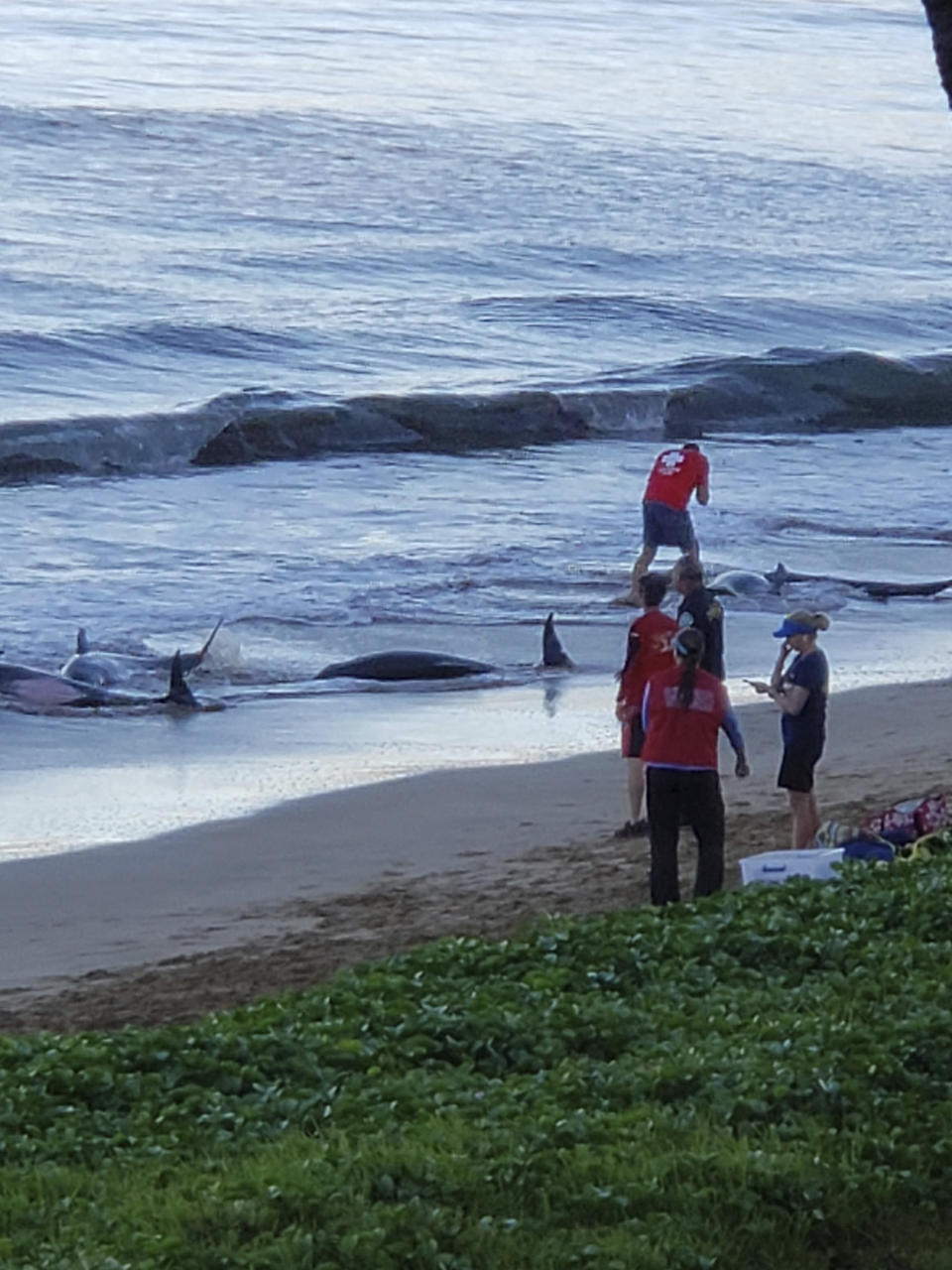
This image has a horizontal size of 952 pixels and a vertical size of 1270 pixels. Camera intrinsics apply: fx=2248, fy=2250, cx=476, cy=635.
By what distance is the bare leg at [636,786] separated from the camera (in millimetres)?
11992

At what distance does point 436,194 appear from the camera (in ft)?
168

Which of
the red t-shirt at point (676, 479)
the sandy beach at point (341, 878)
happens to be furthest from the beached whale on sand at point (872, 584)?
the sandy beach at point (341, 878)

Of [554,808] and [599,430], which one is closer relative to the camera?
[554,808]

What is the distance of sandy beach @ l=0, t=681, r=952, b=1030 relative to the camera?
983 centimetres

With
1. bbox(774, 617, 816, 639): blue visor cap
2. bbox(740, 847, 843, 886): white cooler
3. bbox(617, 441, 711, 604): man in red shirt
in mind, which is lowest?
bbox(740, 847, 843, 886): white cooler

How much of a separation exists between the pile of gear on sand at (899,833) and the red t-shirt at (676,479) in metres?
7.62

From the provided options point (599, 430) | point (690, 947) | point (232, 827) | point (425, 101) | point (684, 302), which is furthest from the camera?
point (425, 101)

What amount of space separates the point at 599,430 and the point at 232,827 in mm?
20126

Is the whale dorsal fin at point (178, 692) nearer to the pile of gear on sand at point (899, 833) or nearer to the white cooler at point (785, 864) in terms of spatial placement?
the pile of gear on sand at point (899, 833)

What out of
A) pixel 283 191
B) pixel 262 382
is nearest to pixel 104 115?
pixel 283 191

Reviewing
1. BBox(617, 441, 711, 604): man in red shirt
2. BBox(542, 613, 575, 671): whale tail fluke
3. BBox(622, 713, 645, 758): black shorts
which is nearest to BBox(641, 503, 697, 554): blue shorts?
BBox(617, 441, 711, 604): man in red shirt

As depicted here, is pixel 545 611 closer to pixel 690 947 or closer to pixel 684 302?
pixel 690 947

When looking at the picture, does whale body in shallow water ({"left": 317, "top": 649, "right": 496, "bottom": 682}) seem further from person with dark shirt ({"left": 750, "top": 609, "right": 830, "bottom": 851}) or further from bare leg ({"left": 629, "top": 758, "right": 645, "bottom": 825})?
person with dark shirt ({"left": 750, "top": 609, "right": 830, "bottom": 851})

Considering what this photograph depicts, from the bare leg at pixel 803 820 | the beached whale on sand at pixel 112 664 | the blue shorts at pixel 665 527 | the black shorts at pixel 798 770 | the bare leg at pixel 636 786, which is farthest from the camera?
the blue shorts at pixel 665 527
